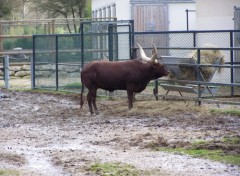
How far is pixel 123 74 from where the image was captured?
1781 centimetres

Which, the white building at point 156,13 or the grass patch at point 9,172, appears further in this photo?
the white building at point 156,13

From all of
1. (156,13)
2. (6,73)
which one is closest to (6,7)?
(156,13)

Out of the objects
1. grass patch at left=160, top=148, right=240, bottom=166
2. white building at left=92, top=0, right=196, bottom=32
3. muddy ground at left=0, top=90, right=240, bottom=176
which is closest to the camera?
muddy ground at left=0, top=90, right=240, bottom=176

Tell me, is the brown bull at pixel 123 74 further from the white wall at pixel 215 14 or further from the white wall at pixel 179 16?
the white wall at pixel 179 16

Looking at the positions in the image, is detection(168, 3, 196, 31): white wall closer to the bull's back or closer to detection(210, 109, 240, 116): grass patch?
the bull's back

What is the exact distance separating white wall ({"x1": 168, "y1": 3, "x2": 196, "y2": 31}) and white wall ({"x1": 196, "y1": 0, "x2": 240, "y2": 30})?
26.1 feet

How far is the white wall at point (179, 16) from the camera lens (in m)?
31.8

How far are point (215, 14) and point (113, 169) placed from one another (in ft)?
45.6

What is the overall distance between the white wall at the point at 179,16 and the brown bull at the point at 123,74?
14.0 meters

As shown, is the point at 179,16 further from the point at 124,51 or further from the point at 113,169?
the point at 113,169

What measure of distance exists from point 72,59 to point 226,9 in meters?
4.69

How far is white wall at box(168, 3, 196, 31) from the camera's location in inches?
1252

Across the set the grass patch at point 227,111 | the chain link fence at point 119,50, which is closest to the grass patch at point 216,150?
the grass patch at point 227,111

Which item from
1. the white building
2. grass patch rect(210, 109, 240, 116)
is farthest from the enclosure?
the white building
